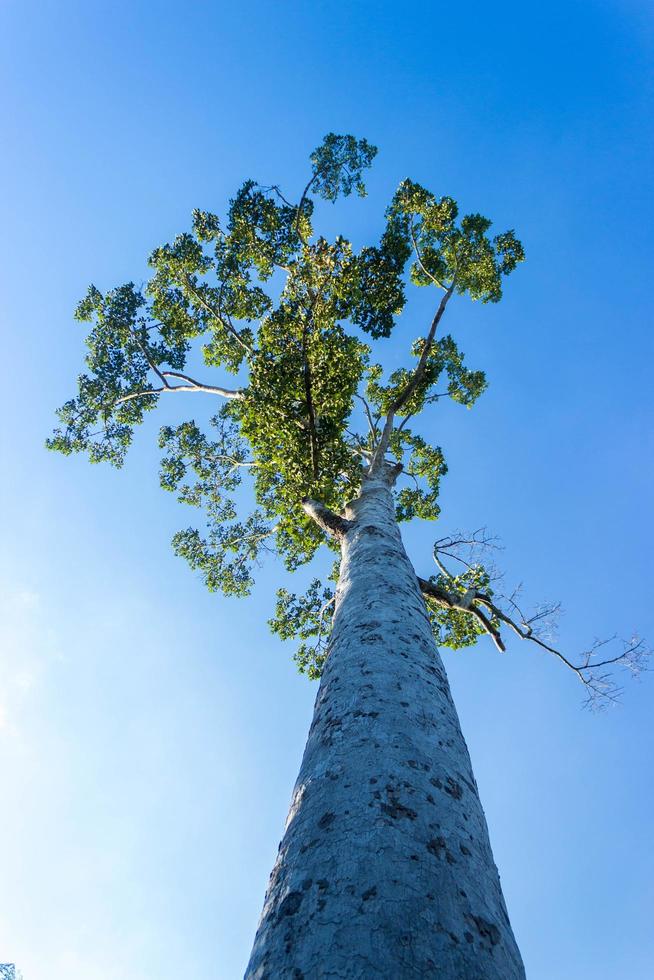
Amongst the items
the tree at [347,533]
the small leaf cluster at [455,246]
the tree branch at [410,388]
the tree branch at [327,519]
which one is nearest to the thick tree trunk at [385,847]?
the tree at [347,533]

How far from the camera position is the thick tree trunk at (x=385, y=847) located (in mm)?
1632

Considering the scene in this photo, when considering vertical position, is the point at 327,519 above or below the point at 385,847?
above

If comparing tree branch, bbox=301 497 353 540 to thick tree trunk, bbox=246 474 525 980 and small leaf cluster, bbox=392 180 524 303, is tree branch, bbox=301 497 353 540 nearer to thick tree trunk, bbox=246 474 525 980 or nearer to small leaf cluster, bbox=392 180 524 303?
thick tree trunk, bbox=246 474 525 980

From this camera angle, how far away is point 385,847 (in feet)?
6.55

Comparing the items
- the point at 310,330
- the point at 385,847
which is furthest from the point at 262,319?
the point at 385,847

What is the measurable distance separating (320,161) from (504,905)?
14.1 m

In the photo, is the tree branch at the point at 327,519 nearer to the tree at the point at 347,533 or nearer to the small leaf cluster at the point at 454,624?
the tree at the point at 347,533

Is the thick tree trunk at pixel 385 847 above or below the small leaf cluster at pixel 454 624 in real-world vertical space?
below

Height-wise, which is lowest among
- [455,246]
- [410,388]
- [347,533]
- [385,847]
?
[385,847]

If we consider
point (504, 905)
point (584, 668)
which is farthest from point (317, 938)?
point (584, 668)

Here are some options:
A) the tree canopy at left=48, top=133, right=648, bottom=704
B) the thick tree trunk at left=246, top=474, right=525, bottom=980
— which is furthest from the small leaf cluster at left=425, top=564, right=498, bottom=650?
the thick tree trunk at left=246, top=474, right=525, bottom=980

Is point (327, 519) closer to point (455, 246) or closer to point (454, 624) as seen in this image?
point (454, 624)

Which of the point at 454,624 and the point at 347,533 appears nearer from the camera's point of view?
the point at 347,533

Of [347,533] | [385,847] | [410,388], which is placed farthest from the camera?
[410,388]
